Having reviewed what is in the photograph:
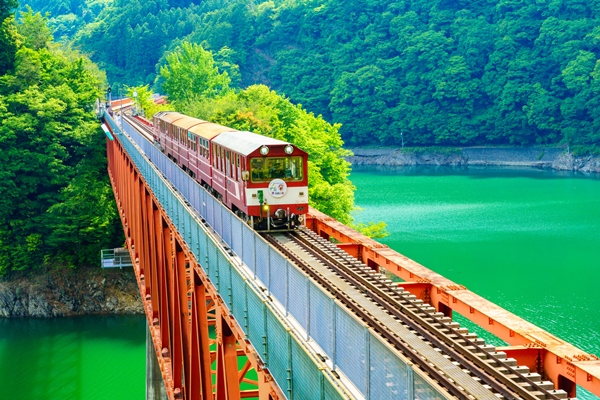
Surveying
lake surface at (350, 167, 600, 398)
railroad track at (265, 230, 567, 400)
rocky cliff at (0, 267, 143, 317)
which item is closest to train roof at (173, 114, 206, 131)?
rocky cliff at (0, 267, 143, 317)

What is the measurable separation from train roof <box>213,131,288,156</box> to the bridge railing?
5.73m

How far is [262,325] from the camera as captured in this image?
1153 cm

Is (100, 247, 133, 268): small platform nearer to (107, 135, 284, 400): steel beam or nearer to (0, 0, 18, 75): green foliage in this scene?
(107, 135, 284, 400): steel beam

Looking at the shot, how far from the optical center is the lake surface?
43.2m

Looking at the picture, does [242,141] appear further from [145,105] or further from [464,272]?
[145,105]

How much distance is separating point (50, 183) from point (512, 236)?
32.5 m

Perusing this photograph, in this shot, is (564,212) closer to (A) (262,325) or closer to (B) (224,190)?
(B) (224,190)

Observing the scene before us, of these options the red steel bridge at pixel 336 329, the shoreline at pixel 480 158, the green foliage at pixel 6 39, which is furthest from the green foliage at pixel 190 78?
the red steel bridge at pixel 336 329

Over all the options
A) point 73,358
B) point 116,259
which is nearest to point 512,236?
point 116,259

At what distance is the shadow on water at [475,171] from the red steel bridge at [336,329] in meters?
86.6

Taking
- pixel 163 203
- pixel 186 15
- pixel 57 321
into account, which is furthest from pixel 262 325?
pixel 186 15

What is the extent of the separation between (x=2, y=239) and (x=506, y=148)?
86.8 m

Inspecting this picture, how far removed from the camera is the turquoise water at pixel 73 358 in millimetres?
37094

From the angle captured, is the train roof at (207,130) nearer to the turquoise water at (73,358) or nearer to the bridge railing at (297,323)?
the bridge railing at (297,323)
